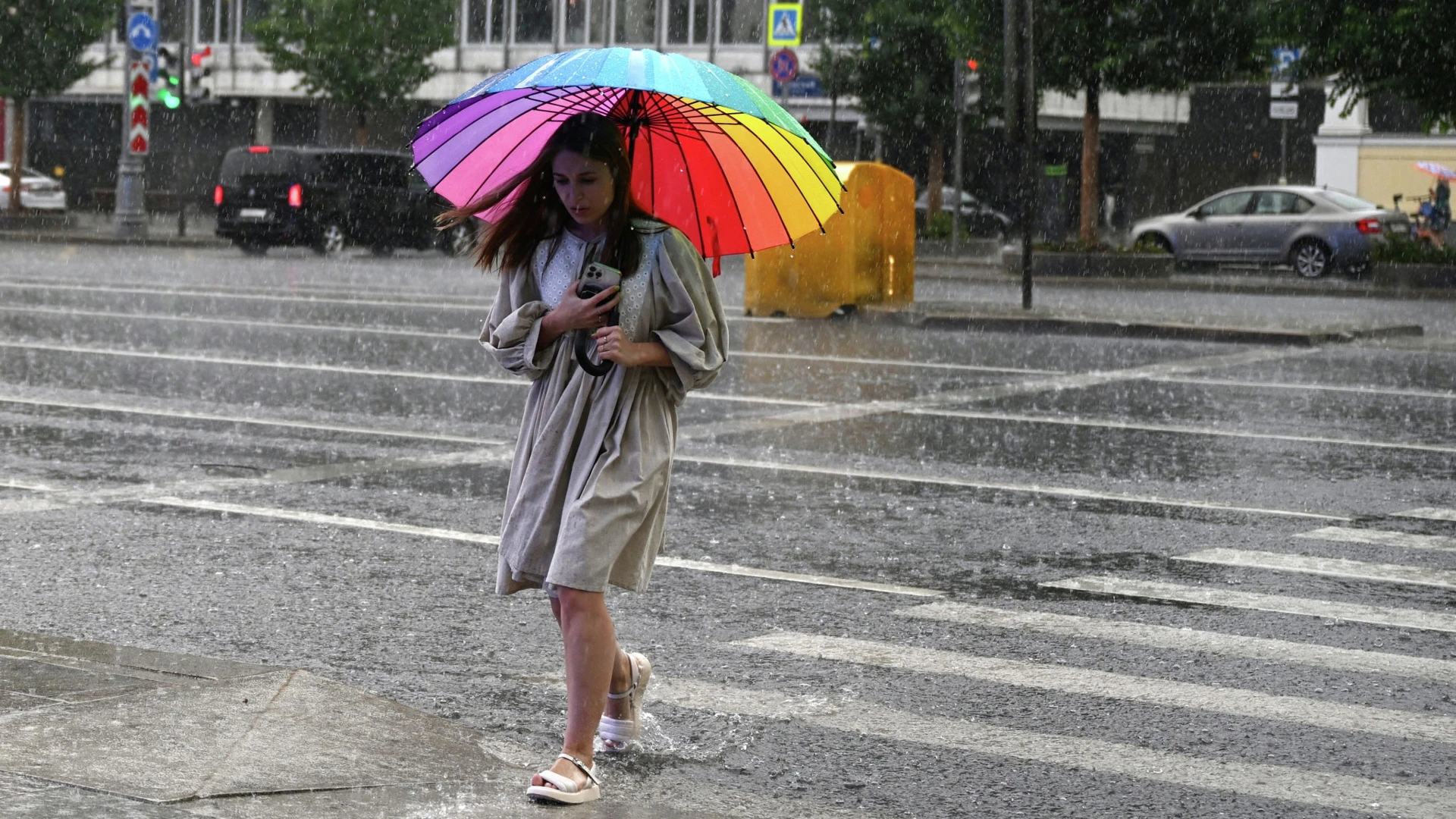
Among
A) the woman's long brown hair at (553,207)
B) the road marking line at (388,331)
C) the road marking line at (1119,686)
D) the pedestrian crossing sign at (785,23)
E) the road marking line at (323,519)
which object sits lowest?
the road marking line at (1119,686)

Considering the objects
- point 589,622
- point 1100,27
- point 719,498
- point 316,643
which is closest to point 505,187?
point 589,622

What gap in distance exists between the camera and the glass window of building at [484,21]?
57.5 metres

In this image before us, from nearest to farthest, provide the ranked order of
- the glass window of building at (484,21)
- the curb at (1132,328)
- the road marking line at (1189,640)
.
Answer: the road marking line at (1189,640) → the curb at (1132,328) → the glass window of building at (484,21)

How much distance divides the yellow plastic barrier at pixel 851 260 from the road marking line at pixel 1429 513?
11.5 meters

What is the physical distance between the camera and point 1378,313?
2267 centimetres

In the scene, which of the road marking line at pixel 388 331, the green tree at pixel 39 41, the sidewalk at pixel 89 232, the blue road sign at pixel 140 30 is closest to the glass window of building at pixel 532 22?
the sidewalk at pixel 89 232

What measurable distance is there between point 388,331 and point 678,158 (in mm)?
13510

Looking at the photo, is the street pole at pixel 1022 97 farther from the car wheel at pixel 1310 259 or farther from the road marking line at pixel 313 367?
the car wheel at pixel 1310 259

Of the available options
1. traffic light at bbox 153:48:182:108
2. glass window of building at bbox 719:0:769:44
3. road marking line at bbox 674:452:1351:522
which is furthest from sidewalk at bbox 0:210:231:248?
road marking line at bbox 674:452:1351:522

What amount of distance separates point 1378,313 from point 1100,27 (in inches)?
311

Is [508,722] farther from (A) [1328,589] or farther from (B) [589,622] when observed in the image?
(A) [1328,589]

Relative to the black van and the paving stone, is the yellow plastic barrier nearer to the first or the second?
the black van

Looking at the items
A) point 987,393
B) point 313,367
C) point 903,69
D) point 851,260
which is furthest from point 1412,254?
point 313,367

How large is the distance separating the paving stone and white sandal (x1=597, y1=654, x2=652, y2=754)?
298mm
